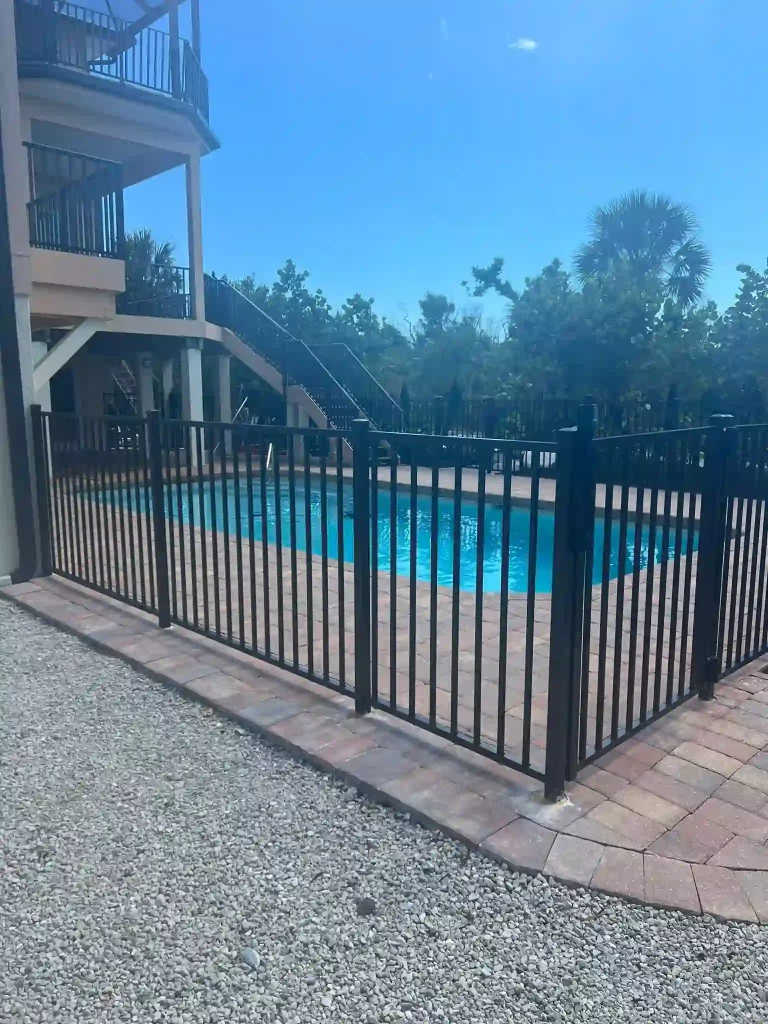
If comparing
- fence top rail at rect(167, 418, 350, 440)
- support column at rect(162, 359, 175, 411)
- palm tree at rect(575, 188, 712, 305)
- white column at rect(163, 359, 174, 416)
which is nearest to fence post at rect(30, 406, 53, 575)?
fence top rail at rect(167, 418, 350, 440)

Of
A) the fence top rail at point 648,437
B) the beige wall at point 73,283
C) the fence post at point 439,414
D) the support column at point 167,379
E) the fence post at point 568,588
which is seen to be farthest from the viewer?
the support column at point 167,379

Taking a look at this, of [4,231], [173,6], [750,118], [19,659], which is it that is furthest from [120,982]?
[750,118]

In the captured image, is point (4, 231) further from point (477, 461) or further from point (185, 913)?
point (185, 913)

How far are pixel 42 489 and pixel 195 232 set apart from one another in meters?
9.48

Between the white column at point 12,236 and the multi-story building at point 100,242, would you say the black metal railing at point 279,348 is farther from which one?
the white column at point 12,236

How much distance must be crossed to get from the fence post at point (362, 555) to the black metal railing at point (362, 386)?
13.9 metres

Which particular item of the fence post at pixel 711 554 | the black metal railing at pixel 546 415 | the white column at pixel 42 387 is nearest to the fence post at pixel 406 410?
the black metal railing at pixel 546 415

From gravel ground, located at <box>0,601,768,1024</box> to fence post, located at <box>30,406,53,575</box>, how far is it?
3445 millimetres

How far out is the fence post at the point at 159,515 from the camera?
4.62 metres

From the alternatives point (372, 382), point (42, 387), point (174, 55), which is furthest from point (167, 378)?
point (42, 387)

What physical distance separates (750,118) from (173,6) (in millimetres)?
16969

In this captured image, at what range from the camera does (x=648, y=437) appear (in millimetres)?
3004

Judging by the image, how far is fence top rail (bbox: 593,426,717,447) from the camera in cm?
271

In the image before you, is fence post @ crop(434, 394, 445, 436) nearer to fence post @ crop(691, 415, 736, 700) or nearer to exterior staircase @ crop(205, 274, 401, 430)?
Result: exterior staircase @ crop(205, 274, 401, 430)
